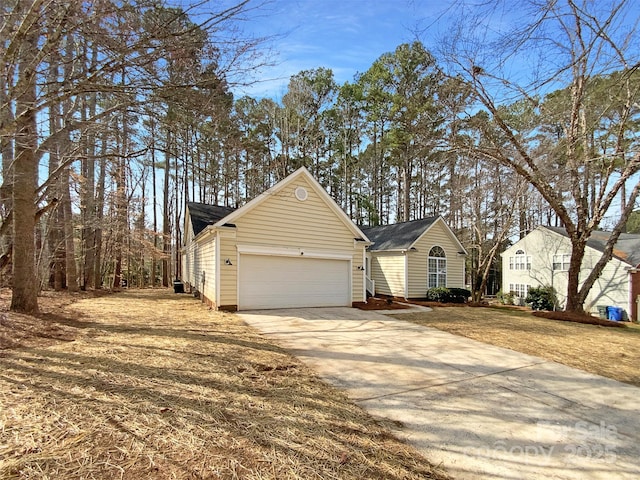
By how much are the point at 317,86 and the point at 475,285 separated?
1649cm

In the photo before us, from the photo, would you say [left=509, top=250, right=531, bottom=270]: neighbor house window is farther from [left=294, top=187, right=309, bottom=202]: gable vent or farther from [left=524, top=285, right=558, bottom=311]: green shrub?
[left=294, top=187, right=309, bottom=202]: gable vent

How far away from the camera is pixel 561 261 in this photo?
1941 centimetres

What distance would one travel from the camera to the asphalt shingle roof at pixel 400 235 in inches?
627

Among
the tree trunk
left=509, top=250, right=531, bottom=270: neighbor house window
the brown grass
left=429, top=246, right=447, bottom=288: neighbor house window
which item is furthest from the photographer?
left=509, top=250, right=531, bottom=270: neighbor house window

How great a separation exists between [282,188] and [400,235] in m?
8.30

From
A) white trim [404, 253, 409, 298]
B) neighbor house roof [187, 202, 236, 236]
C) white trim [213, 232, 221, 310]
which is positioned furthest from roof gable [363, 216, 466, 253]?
white trim [213, 232, 221, 310]

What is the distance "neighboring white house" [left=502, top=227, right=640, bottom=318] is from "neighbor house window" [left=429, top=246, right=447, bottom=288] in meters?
8.11

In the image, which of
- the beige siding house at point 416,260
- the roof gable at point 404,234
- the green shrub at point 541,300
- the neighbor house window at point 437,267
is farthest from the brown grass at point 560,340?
the green shrub at point 541,300

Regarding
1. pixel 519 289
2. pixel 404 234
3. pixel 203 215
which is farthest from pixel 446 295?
pixel 203 215

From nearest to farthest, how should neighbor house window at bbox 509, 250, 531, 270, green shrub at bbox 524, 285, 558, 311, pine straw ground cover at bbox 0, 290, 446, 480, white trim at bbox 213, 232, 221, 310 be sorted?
pine straw ground cover at bbox 0, 290, 446, 480 < white trim at bbox 213, 232, 221, 310 < green shrub at bbox 524, 285, 558, 311 < neighbor house window at bbox 509, 250, 531, 270

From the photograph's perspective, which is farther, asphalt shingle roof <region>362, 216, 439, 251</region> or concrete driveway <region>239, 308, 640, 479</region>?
asphalt shingle roof <region>362, 216, 439, 251</region>

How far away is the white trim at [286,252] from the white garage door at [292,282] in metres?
0.16

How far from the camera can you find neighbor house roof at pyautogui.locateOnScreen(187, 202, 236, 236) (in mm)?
13609

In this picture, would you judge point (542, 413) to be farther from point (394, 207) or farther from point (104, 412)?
point (394, 207)
